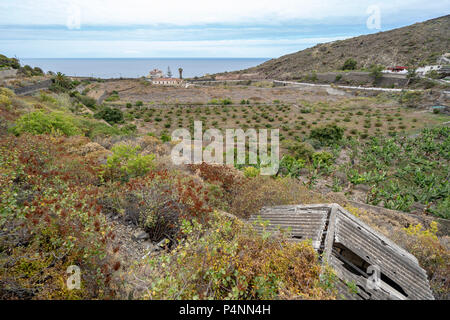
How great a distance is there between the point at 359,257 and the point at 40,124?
14918mm

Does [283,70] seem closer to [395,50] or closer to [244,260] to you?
[395,50]

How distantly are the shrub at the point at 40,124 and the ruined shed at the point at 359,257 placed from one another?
12561mm

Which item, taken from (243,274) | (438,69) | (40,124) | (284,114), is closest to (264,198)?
(243,274)

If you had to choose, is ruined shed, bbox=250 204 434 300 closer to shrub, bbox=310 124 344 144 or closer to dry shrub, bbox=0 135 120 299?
dry shrub, bbox=0 135 120 299

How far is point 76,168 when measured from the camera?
340 inches

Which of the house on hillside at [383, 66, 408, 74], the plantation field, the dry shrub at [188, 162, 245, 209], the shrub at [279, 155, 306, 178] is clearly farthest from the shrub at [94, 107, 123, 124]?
the house on hillside at [383, 66, 408, 74]

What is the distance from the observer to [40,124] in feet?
40.0

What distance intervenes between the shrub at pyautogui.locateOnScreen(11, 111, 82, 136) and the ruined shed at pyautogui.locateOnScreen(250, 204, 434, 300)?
41.2 feet

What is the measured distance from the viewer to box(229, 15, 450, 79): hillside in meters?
61.6

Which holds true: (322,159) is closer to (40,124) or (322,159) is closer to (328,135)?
(328,135)

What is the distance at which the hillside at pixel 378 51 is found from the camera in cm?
6157

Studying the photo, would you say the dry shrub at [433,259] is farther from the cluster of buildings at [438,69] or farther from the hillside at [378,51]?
the hillside at [378,51]
